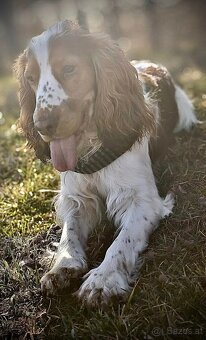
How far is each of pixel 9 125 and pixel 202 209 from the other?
180 inches

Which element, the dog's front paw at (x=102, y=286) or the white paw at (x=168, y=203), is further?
the white paw at (x=168, y=203)

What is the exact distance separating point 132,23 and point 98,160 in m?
20.6

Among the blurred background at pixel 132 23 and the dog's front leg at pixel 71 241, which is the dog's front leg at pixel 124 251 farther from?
the blurred background at pixel 132 23

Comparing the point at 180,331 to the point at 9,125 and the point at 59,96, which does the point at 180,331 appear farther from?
the point at 9,125

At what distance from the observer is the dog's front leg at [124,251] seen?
2.92 metres

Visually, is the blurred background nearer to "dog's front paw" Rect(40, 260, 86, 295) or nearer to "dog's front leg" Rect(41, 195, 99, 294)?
"dog's front leg" Rect(41, 195, 99, 294)

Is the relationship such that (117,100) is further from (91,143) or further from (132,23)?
(132,23)

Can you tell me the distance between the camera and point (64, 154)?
3.41 meters

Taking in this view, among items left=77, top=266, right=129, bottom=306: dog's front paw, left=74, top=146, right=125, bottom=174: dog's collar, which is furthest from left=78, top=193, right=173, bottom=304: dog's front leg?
left=74, top=146, right=125, bottom=174: dog's collar

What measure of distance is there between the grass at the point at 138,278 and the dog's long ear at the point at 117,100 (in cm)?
61

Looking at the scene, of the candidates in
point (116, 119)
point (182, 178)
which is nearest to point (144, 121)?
point (116, 119)

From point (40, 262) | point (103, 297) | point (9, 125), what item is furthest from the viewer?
point (9, 125)

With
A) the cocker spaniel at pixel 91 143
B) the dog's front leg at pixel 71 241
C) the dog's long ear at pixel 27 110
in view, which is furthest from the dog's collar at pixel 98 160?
the dog's long ear at pixel 27 110

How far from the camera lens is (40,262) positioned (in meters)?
3.51
